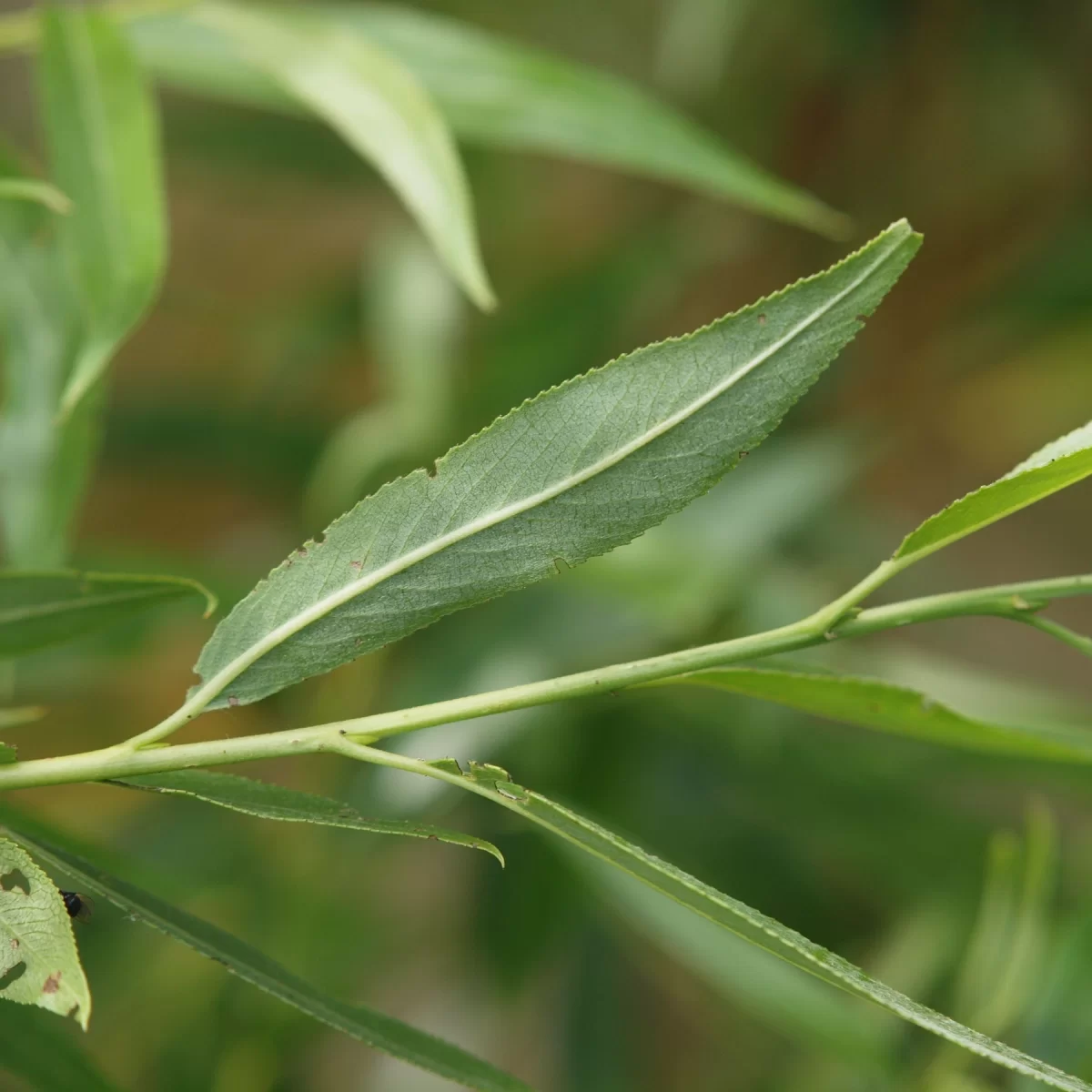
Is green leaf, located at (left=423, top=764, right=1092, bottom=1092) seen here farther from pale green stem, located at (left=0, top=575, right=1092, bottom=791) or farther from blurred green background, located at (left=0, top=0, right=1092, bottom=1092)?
blurred green background, located at (left=0, top=0, right=1092, bottom=1092)

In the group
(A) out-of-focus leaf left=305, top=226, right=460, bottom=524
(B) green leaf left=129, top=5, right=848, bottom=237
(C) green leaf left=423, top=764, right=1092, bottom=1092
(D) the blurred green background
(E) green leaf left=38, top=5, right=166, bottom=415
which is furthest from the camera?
(A) out-of-focus leaf left=305, top=226, right=460, bottom=524

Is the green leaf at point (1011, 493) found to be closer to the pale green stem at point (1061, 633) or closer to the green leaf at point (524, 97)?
the pale green stem at point (1061, 633)

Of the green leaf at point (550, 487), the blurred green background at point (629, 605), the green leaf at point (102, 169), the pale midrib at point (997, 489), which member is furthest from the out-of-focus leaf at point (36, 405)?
the pale midrib at point (997, 489)

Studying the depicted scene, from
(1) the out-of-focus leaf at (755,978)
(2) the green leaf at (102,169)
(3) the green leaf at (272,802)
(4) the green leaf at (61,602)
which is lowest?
(1) the out-of-focus leaf at (755,978)

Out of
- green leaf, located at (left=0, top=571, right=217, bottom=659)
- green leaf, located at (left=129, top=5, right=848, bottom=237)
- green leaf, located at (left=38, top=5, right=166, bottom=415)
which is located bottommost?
green leaf, located at (left=0, top=571, right=217, bottom=659)

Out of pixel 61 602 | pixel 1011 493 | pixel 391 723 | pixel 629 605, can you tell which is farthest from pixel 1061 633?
pixel 629 605

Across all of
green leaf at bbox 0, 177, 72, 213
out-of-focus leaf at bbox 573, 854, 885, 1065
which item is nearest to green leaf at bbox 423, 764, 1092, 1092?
green leaf at bbox 0, 177, 72, 213
